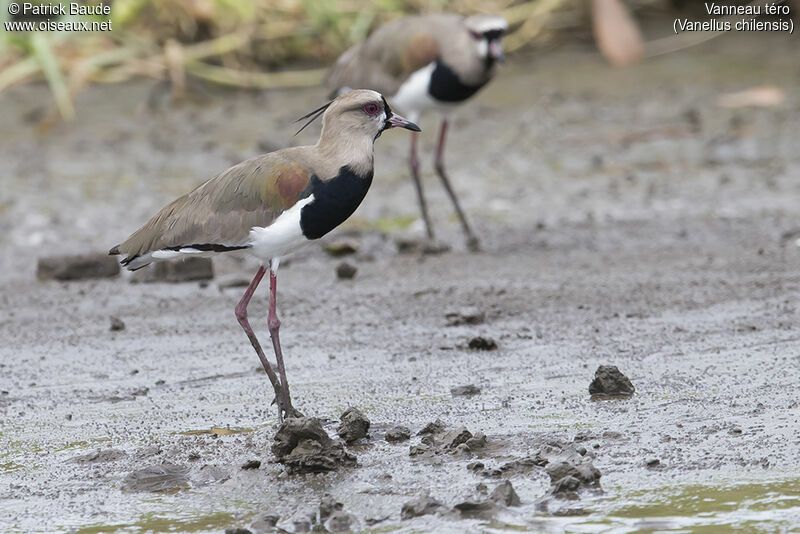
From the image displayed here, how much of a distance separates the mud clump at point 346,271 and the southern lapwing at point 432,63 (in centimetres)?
105

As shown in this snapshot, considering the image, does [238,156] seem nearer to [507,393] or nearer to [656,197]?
[656,197]

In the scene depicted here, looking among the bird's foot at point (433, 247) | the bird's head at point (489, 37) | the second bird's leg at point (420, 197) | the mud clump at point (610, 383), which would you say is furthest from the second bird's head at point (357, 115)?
the bird's head at point (489, 37)

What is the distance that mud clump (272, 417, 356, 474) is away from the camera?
13.9 ft

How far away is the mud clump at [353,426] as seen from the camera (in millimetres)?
4504

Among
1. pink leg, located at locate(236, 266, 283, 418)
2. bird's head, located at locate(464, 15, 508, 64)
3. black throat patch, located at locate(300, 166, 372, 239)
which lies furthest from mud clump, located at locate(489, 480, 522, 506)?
bird's head, located at locate(464, 15, 508, 64)

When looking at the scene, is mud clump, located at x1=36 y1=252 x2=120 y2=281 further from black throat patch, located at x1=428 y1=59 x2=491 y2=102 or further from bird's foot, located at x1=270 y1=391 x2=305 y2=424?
bird's foot, located at x1=270 y1=391 x2=305 y2=424

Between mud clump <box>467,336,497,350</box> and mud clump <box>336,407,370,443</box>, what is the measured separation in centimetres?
114

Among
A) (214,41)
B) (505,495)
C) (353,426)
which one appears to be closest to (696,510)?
(505,495)

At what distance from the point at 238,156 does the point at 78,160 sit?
1.30m

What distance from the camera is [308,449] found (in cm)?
425

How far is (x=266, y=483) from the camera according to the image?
4.20 meters

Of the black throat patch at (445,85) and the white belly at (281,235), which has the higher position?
the black throat patch at (445,85)

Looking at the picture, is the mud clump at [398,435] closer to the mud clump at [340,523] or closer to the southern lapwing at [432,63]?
the mud clump at [340,523]

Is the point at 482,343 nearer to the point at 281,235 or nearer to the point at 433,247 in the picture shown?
the point at 281,235
